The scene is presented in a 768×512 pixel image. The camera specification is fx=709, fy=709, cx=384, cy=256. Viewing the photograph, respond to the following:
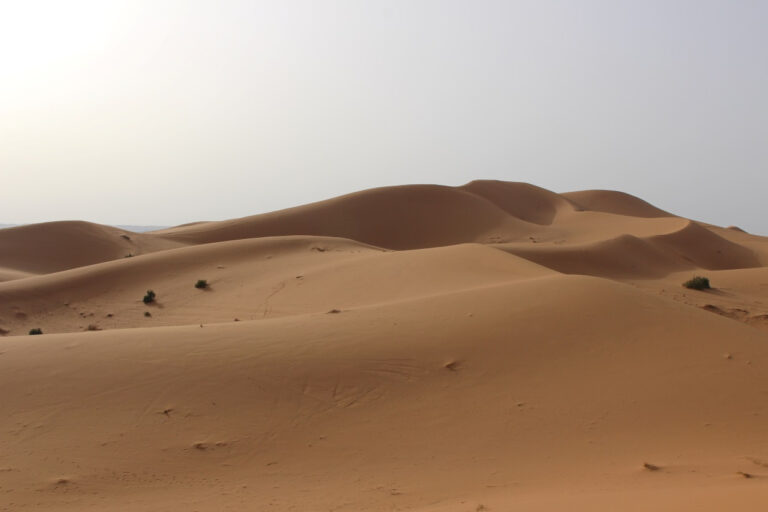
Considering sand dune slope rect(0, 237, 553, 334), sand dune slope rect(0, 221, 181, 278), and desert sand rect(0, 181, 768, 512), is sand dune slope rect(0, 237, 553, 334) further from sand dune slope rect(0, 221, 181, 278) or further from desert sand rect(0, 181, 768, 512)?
sand dune slope rect(0, 221, 181, 278)

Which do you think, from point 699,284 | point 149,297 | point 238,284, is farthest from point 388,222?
point 149,297

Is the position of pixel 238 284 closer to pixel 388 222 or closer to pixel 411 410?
pixel 411 410

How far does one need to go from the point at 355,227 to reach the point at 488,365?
3364 cm

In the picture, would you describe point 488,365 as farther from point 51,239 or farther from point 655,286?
point 51,239

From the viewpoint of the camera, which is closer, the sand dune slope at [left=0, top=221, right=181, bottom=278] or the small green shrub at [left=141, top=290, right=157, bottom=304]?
the small green shrub at [left=141, top=290, right=157, bottom=304]

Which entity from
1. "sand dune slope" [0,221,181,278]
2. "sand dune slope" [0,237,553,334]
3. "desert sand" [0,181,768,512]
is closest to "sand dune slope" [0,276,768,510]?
"desert sand" [0,181,768,512]

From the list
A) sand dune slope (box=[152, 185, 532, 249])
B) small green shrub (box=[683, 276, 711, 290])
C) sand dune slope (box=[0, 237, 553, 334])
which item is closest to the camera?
sand dune slope (box=[0, 237, 553, 334])

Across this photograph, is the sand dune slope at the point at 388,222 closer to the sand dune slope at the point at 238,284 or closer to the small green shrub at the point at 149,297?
Result: the sand dune slope at the point at 238,284

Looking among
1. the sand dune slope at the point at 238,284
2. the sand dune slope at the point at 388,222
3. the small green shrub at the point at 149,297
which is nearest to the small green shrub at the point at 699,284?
the sand dune slope at the point at 238,284

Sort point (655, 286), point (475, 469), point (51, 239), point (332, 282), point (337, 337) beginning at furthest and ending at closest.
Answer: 1. point (51, 239)
2. point (655, 286)
3. point (332, 282)
4. point (337, 337)
5. point (475, 469)

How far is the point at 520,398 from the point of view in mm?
8164

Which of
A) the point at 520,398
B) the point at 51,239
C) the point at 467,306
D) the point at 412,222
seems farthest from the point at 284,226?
the point at 520,398

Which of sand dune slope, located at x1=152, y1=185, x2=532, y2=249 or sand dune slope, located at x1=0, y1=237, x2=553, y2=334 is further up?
sand dune slope, located at x1=152, y1=185, x2=532, y2=249

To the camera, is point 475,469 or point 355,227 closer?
point 475,469
